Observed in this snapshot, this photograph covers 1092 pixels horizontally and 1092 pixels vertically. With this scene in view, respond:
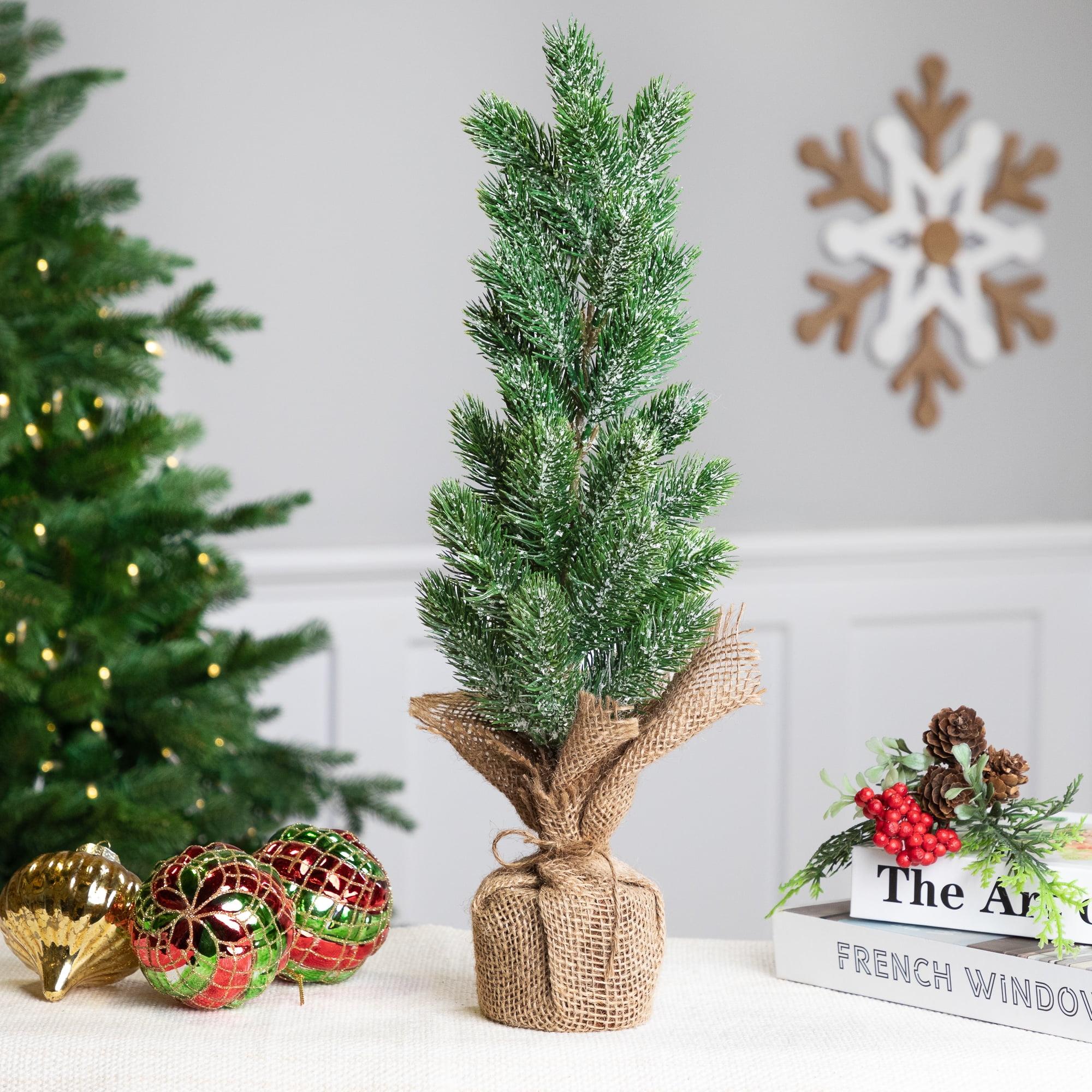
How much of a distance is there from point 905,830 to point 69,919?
473 millimetres

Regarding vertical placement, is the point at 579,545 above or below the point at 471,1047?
above

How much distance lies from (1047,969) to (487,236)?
1.87m

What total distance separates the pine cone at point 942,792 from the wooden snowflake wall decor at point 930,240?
6.22 ft

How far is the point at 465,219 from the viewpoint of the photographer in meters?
2.30

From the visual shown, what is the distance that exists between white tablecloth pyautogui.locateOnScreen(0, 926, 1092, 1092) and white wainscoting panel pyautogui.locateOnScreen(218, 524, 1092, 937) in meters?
1.48

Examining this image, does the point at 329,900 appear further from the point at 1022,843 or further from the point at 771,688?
the point at 771,688

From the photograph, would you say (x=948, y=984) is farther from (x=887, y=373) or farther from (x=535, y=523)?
(x=887, y=373)

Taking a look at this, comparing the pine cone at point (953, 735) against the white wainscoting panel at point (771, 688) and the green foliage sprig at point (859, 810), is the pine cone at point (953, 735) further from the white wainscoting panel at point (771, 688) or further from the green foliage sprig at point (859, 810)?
the white wainscoting panel at point (771, 688)

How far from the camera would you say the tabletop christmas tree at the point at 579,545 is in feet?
2.10

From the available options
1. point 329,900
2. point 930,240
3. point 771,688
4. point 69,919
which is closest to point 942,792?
point 329,900

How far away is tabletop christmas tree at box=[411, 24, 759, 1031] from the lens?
0.64 meters

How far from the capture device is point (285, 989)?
72cm

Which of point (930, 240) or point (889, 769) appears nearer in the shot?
point (889, 769)

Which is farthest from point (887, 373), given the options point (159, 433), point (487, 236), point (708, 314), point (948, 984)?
point (948, 984)
